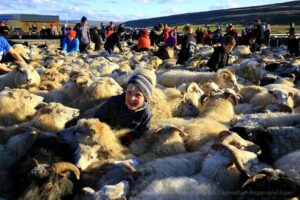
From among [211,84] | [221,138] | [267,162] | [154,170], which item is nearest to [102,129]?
[154,170]

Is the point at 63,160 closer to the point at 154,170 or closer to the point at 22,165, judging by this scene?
the point at 22,165

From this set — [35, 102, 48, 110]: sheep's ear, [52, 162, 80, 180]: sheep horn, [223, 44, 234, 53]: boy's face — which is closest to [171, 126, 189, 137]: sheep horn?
[52, 162, 80, 180]: sheep horn

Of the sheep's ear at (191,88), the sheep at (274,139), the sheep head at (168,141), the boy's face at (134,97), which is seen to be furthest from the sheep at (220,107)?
the boy's face at (134,97)

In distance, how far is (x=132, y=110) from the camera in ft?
18.6

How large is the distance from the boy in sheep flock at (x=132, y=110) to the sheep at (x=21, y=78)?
11.7 feet

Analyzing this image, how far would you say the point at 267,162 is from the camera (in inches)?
195

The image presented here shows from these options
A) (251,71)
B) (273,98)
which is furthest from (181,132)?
(251,71)

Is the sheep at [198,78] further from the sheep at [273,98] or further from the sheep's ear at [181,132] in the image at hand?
the sheep's ear at [181,132]

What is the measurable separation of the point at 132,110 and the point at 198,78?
422 cm

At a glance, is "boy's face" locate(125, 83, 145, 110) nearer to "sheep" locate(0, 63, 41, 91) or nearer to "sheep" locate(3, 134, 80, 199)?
"sheep" locate(3, 134, 80, 199)

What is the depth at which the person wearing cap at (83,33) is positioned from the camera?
18688mm

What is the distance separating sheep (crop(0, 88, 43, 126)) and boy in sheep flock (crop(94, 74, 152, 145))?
1531 millimetres

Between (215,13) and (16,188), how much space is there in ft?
561

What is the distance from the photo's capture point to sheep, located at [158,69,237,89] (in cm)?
905
